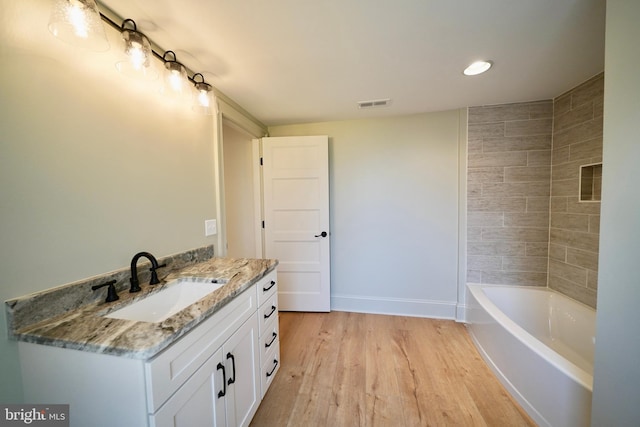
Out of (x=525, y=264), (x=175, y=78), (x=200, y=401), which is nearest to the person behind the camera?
(x=200, y=401)

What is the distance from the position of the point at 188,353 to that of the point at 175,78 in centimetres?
142

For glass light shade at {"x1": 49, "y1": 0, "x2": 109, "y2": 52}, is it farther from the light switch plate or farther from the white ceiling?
the light switch plate

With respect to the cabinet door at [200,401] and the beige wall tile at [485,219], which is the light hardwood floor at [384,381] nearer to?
the cabinet door at [200,401]

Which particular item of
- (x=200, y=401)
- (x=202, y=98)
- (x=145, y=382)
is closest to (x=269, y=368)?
(x=200, y=401)

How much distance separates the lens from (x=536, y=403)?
4.28ft

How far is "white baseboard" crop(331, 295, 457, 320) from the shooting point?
7.97 feet

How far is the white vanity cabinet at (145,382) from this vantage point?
663mm

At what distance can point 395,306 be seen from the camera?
2.54 m

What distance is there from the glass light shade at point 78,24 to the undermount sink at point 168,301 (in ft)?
3.52

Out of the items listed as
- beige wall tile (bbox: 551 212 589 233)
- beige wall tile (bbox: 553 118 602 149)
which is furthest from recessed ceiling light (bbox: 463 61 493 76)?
beige wall tile (bbox: 551 212 589 233)

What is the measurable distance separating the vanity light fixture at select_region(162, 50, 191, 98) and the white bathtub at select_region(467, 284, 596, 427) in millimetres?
2632

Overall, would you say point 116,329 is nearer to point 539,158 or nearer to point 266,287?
point 266,287

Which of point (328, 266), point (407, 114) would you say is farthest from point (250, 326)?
point (407, 114)

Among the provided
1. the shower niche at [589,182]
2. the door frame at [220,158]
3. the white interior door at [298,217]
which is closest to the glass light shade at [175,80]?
the door frame at [220,158]
